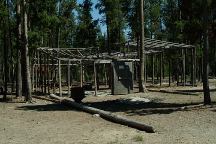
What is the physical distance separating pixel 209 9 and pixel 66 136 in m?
9.19

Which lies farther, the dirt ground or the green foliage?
the green foliage

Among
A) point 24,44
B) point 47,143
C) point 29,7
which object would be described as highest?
point 29,7

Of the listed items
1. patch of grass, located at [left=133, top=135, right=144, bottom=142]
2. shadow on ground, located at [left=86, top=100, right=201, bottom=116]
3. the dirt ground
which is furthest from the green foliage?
patch of grass, located at [left=133, top=135, right=144, bottom=142]

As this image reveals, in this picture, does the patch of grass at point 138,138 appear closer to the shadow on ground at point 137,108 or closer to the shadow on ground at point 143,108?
the shadow on ground at point 137,108

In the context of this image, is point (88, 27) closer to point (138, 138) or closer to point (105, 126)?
point (105, 126)

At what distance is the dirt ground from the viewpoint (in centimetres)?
1276

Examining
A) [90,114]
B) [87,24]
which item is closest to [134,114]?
[90,114]

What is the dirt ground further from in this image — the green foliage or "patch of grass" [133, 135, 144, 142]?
the green foliage

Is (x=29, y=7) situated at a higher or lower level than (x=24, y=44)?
higher

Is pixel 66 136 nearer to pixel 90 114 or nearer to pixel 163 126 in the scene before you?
pixel 163 126

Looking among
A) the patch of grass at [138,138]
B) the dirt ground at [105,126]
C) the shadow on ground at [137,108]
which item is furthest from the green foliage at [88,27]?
the patch of grass at [138,138]

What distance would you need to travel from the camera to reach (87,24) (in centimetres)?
5206

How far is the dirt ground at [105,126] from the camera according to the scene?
502 inches

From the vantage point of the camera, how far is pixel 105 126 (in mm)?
15570
